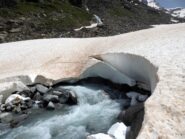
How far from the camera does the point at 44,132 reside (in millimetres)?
13352

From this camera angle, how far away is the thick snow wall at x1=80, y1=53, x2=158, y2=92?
17.4 m

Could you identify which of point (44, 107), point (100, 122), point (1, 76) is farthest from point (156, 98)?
point (1, 76)

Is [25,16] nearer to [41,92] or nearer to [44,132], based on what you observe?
[41,92]

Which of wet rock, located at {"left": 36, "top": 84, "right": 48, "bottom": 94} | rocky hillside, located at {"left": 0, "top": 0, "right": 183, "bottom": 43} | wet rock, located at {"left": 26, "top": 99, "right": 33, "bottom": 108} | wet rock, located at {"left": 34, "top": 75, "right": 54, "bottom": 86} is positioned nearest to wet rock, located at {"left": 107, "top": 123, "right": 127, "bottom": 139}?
wet rock, located at {"left": 26, "top": 99, "right": 33, "bottom": 108}

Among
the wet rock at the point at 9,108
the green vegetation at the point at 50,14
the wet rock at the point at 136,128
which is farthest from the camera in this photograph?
the green vegetation at the point at 50,14

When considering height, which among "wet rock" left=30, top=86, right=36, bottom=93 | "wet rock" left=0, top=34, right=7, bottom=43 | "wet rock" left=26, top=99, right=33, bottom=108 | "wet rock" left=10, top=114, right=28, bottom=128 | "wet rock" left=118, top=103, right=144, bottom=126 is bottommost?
"wet rock" left=0, top=34, right=7, bottom=43

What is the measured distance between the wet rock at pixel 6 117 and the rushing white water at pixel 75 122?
1.13 m

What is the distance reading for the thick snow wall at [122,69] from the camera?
57.1 feet

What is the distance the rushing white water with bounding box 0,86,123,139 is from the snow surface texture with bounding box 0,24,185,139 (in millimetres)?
3009

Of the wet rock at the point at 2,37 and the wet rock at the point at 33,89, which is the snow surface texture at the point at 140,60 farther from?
the wet rock at the point at 2,37

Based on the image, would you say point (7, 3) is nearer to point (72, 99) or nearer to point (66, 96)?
point (66, 96)

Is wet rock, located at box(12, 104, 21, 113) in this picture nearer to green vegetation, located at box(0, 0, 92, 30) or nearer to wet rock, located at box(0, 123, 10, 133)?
wet rock, located at box(0, 123, 10, 133)

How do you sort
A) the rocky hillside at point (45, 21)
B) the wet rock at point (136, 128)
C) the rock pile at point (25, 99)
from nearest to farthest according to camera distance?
the wet rock at point (136, 128) < the rock pile at point (25, 99) < the rocky hillside at point (45, 21)

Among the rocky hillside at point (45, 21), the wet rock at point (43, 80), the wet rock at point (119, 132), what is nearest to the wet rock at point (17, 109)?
the wet rock at point (43, 80)
